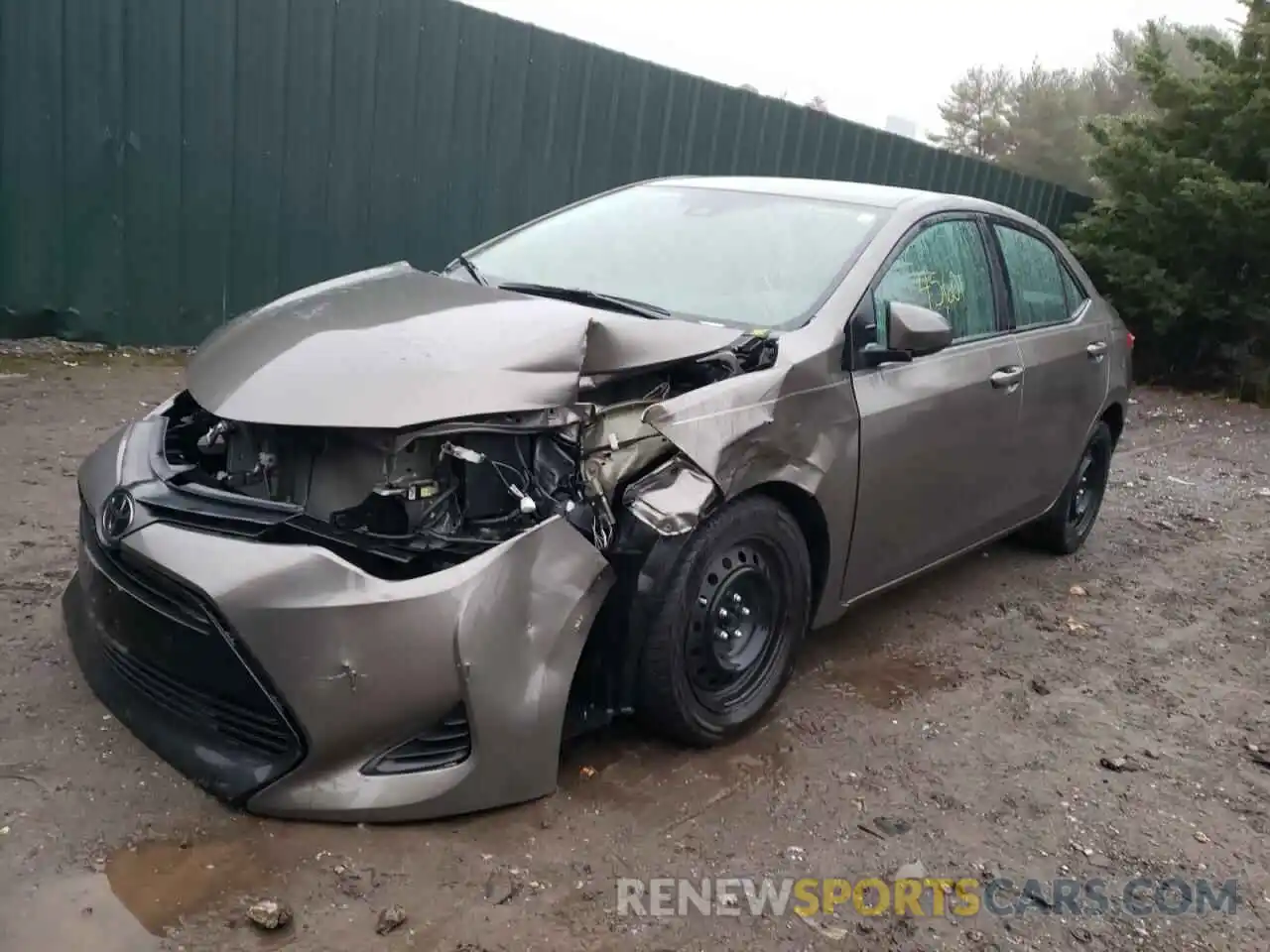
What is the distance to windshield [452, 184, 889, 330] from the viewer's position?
146 inches

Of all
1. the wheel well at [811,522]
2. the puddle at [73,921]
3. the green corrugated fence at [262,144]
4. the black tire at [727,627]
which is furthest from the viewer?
the green corrugated fence at [262,144]

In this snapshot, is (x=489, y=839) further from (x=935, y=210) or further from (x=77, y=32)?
(x=77, y=32)

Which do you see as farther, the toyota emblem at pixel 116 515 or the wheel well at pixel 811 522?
the wheel well at pixel 811 522

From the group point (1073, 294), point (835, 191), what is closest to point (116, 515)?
point (835, 191)

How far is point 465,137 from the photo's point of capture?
8.27 metres

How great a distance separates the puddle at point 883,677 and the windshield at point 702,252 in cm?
131

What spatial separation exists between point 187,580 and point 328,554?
317mm

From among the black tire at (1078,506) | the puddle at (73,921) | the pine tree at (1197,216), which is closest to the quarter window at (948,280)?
the black tire at (1078,506)

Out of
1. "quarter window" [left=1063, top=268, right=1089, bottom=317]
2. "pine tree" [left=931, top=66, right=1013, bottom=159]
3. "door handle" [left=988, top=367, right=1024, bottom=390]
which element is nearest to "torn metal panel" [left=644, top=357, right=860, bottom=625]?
"door handle" [left=988, top=367, right=1024, bottom=390]

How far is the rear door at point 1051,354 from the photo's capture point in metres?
4.71

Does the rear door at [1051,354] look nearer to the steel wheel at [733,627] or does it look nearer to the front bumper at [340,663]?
the steel wheel at [733,627]

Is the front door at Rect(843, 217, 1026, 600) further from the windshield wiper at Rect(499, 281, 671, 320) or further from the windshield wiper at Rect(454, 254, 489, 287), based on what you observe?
the windshield wiper at Rect(454, 254, 489, 287)

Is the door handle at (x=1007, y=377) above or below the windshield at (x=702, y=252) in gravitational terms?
below

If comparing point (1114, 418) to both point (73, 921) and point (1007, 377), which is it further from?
point (73, 921)
